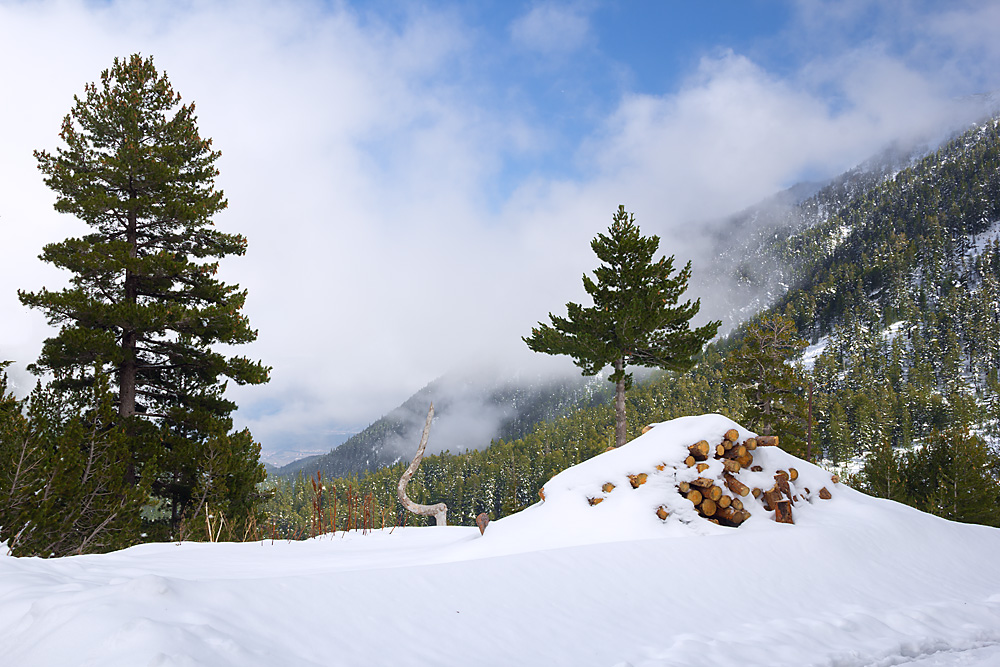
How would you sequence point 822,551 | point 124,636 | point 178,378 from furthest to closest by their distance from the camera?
point 178,378 → point 822,551 → point 124,636

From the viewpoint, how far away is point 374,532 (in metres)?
10.7

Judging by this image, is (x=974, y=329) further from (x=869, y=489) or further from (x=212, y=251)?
(x=212, y=251)

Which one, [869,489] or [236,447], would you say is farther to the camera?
[869,489]

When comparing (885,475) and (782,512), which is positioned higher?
(782,512)

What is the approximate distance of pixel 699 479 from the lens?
795 centimetres

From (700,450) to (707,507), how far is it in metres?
0.99

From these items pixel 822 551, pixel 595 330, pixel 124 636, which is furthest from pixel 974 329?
pixel 124 636

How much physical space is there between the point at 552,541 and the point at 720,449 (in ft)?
12.3

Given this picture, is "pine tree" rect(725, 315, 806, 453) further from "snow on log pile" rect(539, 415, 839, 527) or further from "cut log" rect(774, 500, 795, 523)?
"cut log" rect(774, 500, 795, 523)

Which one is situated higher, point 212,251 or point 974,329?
point 974,329

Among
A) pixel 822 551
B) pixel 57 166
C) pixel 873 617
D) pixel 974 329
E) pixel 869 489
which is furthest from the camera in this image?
pixel 974 329

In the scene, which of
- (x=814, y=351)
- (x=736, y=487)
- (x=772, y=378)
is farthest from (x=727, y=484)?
(x=814, y=351)

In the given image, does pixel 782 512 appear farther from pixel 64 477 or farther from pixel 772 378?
Result: pixel 772 378

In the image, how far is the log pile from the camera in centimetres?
785
